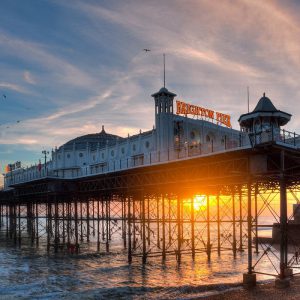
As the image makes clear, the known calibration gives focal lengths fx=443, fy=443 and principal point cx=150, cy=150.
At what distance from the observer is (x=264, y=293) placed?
2497 cm

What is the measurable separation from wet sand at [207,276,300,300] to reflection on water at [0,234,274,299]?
85.3 inches

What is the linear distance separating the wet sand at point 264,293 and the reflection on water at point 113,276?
2167 millimetres

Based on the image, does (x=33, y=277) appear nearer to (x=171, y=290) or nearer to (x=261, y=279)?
(x=171, y=290)

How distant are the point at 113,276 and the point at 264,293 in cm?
1325

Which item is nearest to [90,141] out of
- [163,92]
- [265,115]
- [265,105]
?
[163,92]

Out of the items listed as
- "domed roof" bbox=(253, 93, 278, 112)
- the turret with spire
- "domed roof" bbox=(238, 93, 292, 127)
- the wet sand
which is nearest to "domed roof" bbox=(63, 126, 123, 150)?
"domed roof" bbox=(253, 93, 278, 112)

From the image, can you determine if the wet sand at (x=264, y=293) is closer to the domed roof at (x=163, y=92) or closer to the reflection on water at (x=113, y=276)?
the reflection on water at (x=113, y=276)

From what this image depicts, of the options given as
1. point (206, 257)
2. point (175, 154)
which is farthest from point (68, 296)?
point (206, 257)

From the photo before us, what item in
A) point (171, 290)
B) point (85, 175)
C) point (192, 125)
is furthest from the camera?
point (192, 125)

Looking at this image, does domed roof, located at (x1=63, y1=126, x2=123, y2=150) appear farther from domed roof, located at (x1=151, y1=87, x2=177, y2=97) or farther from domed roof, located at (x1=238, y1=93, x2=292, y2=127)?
domed roof, located at (x1=238, y1=93, x2=292, y2=127)

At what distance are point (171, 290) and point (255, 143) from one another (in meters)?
10.8

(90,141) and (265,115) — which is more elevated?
(90,141)

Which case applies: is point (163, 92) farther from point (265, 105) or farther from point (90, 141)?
point (90, 141)

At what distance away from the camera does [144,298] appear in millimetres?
26375
